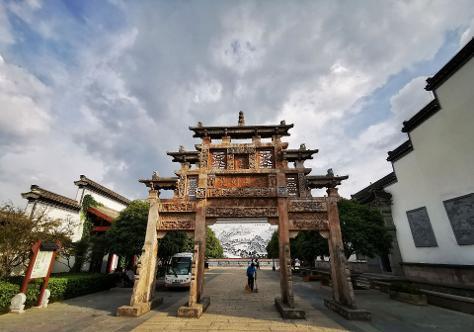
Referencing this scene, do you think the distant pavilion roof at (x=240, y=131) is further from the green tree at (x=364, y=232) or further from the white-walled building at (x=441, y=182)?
the white-walled building at (x=441, y=182)

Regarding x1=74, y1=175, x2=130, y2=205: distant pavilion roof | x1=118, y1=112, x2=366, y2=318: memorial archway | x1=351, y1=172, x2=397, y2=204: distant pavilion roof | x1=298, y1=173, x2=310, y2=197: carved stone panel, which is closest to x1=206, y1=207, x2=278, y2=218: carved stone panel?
x1=118, y1=112, x2=366, y2=318: memorial archway

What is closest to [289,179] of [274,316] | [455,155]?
[274,316]

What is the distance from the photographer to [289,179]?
10.7 metres

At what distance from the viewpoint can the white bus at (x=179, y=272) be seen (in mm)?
15227

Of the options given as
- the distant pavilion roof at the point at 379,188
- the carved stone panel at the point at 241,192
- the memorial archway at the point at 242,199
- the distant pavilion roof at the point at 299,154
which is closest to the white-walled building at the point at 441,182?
the distant pavilion roof at the point at 379,188

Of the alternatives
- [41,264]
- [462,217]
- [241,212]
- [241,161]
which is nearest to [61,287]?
[41,264]

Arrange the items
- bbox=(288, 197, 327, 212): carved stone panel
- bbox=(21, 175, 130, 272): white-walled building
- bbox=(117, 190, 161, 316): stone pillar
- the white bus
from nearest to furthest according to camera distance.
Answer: bbox=(117, 190, 161, 316): stone pillar < bbox=(288, 197, 327, 212): carved stone panel < the white bus < bbox=(21, 175, 130, 272): white-walled building

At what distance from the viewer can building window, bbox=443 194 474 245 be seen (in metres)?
12.7

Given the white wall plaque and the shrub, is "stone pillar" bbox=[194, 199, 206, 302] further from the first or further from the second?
the shrub

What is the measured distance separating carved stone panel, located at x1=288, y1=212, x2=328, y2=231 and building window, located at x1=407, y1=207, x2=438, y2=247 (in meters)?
11.3

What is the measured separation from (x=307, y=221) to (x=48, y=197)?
57.6 ft

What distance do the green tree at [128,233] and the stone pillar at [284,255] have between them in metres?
10.0

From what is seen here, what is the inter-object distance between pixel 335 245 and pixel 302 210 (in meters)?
1.90

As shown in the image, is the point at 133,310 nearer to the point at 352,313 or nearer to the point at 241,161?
the point at 241,161
